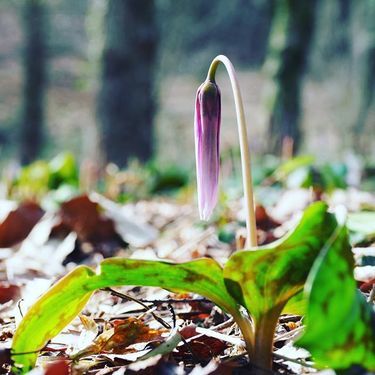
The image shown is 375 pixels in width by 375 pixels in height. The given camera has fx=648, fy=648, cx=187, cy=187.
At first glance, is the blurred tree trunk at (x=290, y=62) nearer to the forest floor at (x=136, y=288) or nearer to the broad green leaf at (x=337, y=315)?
the forest floor at (x=136, y=288)

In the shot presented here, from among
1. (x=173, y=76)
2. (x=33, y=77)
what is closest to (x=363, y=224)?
(x=33, y=77)

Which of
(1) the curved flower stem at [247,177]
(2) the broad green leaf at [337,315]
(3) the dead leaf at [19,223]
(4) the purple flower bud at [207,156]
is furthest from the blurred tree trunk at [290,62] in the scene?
(2) the broad green leaf at [337,315]

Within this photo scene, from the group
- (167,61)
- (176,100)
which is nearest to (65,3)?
(176,100)

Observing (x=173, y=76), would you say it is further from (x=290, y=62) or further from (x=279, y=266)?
(x=279, y=266)

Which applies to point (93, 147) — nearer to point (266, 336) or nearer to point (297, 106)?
point (297, 106)

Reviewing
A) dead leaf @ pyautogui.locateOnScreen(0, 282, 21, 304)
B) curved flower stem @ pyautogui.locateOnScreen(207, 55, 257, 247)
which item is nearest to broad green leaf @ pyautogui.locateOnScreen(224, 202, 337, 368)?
curved flower stem @ pyautogui.locateOnScreen(207, 55, 257, 247)

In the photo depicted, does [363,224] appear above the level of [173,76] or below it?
below
